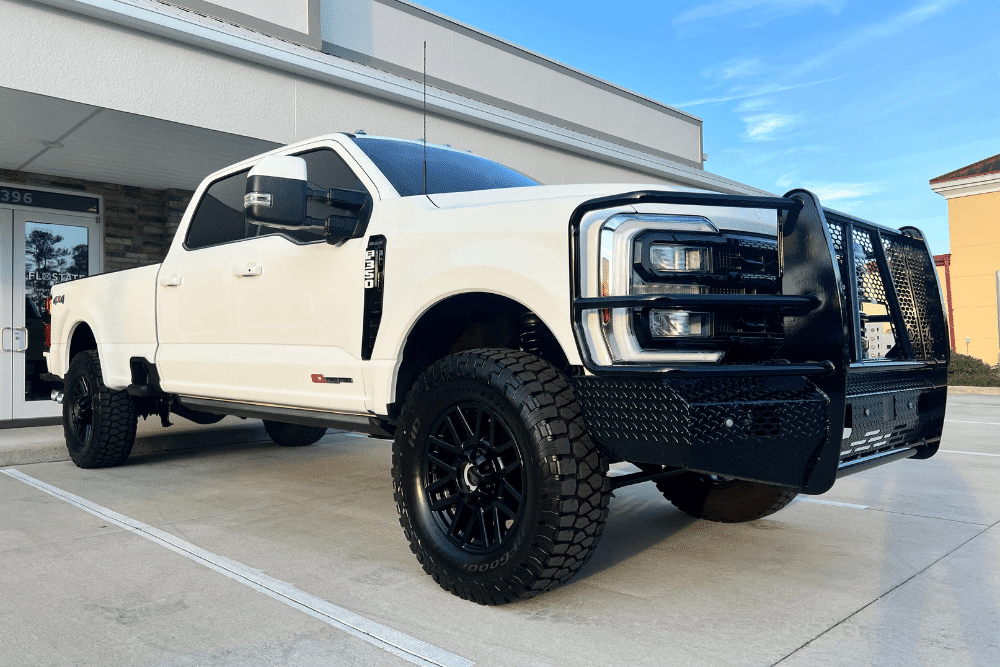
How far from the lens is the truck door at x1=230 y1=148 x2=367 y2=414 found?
380 centimetres

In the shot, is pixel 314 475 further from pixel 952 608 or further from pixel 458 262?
pixel 952 608

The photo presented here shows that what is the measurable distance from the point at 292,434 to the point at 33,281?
4777 mm

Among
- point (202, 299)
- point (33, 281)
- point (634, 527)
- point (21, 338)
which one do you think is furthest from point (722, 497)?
point (33, 281)

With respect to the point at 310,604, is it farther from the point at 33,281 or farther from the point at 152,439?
the point at 33,281

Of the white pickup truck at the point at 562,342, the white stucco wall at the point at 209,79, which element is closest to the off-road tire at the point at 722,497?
the white pickup truck at the point at 562,342

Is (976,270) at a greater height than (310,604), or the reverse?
(976,270)

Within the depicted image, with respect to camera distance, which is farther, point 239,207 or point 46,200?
point 46,200

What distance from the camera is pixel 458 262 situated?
3.23 meters

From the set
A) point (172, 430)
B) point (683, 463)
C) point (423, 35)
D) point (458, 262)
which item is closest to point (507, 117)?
point (423, 35)

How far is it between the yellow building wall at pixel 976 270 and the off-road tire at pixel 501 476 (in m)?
22.6

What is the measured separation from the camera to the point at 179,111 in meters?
7.34

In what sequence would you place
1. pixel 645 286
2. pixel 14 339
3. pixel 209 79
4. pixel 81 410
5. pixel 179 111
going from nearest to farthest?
1. pixel 645 286
2. pixel 81 410
3. pixel 179 111
4. pixel 209 79
5. pixel 14 339

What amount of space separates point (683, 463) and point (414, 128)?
7.57 metres

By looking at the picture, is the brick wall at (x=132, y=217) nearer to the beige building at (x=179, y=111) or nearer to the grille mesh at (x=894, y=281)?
the beige building at (x=179, y=111)
